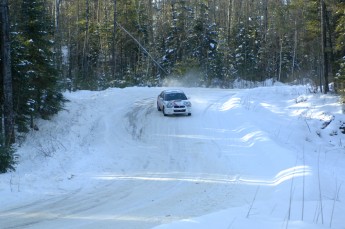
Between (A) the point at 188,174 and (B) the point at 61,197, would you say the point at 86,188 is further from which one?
(A) the point at 188,174

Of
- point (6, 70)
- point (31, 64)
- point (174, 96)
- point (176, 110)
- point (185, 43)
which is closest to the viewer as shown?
point (6, 70)

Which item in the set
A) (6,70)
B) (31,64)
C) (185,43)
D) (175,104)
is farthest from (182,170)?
(185,43)

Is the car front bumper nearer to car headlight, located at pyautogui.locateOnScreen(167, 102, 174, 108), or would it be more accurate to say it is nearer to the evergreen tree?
car headlight, located at pyautogui.locateOnScreen(167, 102, 174, 108)

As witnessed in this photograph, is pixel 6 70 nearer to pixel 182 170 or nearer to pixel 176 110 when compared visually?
pixel 182 170

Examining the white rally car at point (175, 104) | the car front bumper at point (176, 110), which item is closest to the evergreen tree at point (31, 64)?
the white rally car at point (175, 104)

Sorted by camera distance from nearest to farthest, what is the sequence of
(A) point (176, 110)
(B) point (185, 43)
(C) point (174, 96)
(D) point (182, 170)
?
(D) point (182, 170)
(A) point (176, 110)
(C) point (174, 96)
(B) point (185, 43)

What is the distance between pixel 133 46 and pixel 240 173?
4713cm

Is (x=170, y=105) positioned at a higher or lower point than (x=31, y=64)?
lower

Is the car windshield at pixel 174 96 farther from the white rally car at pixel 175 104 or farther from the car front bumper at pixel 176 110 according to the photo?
the car front bumper at pixel 176 110

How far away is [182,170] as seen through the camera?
1334cm

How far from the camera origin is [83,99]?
1172 inches

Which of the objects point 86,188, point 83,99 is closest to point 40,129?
point 83,99

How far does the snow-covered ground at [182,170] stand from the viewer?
26.6ft

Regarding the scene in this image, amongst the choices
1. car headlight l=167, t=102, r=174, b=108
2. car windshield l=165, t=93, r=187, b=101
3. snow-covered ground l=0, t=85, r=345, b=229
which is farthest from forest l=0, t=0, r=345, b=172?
car headlight l=167, t=102, r=174, b=108
